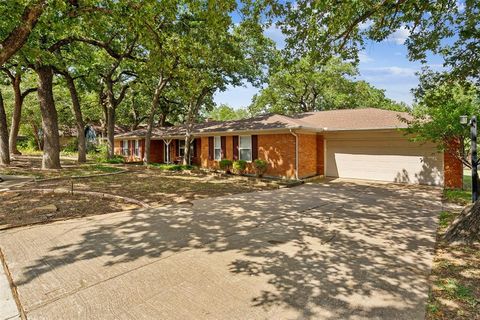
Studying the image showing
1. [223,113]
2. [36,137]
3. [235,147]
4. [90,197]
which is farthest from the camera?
[223,113]

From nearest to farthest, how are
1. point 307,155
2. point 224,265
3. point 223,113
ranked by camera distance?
1. point 224,265
2. point 307,155
3. point 223,113

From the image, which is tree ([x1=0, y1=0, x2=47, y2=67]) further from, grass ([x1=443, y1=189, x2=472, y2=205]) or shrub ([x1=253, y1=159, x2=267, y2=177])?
grass ([x1=443, y1=189, x2=472, y2=205])

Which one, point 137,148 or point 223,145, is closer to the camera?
point 223,145

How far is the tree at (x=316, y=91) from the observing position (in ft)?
87.4

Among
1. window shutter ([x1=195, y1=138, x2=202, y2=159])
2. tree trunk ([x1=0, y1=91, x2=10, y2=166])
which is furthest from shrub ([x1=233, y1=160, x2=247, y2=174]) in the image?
tree trunk ([x1=0, y1=91, x2=10, y2=166])

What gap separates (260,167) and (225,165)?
2.64m

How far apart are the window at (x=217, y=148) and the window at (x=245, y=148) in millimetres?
1819

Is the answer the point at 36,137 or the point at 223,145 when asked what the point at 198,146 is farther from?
the point at 36,137

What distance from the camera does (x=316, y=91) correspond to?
28.3 meters

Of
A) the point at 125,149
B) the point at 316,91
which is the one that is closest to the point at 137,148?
the point at 125,149

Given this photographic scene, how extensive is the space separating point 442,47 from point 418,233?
20.7ft

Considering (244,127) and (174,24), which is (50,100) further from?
(244,127)

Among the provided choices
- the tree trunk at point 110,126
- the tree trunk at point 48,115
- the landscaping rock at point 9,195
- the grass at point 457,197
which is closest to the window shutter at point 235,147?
the tree trunk at point 48,115

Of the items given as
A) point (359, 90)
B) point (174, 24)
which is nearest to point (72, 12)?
point (174, 24)
